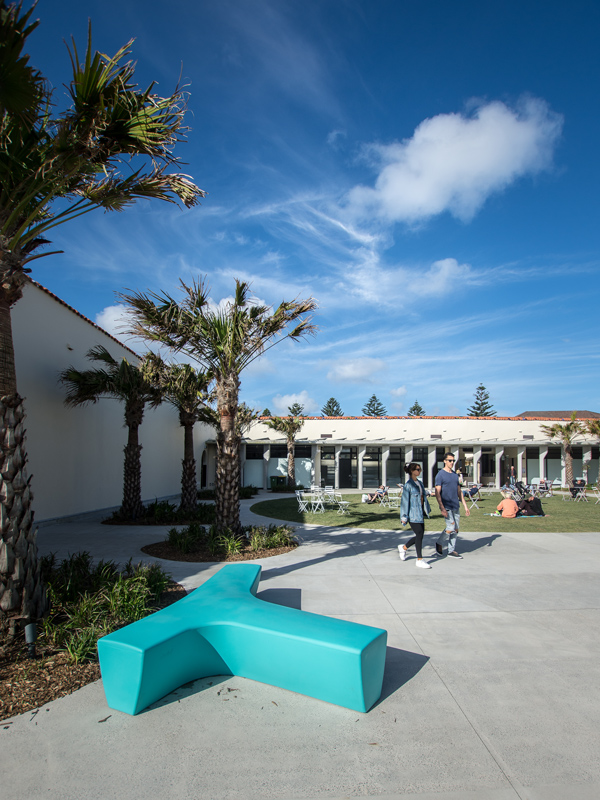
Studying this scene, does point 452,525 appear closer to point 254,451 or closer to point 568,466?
point 254,451

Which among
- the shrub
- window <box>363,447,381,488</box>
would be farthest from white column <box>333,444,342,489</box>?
the shrub

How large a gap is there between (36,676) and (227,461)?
18.4 ft

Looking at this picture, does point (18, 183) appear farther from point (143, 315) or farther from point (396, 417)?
point (396, 417)

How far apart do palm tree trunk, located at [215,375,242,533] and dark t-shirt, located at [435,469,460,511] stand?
3921 millimetres

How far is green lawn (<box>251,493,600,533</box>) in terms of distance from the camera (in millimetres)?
11839

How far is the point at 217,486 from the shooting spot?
9117mm

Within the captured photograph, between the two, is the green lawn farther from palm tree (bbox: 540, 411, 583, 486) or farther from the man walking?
palm tree (bbox: 540, 411, 583, 486)

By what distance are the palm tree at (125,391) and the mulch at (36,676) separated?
955cm

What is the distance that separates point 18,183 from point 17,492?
3.05 m

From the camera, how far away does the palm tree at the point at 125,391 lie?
12.5 meters

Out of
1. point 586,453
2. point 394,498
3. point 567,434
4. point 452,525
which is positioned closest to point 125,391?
point 452,525

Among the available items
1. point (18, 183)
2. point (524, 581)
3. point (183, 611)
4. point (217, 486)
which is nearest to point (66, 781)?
point (183, 611)

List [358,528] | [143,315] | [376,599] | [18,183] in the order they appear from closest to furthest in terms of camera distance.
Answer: [18,183] < [376,599] < [143,315] < [358,528]

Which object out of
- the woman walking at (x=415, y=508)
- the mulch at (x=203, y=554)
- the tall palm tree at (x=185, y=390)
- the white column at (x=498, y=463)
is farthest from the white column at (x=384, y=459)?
the woman walking at (x=415, y=508)
